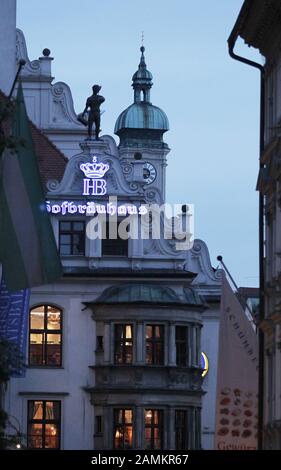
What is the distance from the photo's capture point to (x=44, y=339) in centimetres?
7181

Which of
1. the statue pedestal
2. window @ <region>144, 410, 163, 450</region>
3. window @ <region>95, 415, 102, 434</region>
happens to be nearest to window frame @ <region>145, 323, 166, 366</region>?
window @ <region>144, 410, 163, 450</region>

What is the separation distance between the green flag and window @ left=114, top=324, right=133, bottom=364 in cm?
3699

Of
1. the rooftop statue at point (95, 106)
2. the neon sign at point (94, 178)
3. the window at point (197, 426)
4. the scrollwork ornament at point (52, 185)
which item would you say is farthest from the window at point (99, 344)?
the rooftop statue at point (95, 106)

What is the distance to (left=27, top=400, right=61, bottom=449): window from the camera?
2813 inches

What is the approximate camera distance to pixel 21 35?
81.2 meters

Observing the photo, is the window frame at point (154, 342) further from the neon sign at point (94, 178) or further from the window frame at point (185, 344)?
the neon sign at point (94, 178)

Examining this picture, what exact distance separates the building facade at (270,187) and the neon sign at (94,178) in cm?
2650

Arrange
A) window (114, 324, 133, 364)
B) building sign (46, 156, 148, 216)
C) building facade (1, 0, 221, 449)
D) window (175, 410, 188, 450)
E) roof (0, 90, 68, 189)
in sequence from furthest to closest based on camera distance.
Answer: roof (0, 90, 68, 189) < window (175, 410, 188, 450) < building sign (46, 156, 148, 216) < window (114, 324, 133, 364) < building facade (1, 0, 221, 449)

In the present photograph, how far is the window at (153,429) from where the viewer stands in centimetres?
7175

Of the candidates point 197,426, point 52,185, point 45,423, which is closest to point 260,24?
point 52,185

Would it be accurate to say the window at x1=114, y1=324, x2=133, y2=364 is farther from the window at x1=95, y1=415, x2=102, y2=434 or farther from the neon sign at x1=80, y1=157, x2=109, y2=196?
the neon sign at x1=80, y1=157, x2=109, y2=196

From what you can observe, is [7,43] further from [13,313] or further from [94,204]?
[13,313]
